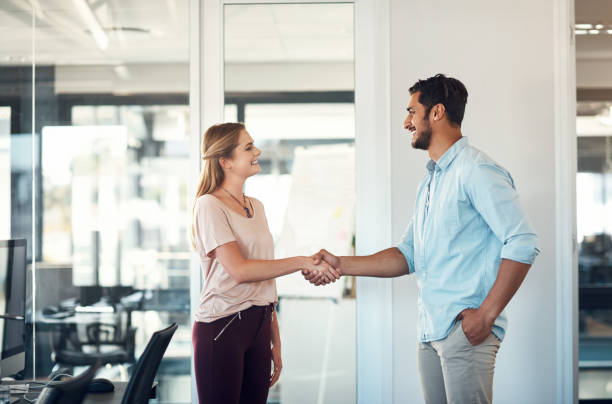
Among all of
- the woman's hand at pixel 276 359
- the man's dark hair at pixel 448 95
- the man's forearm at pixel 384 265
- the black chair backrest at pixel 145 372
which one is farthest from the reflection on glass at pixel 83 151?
the man's dark hair at pixel 448 95

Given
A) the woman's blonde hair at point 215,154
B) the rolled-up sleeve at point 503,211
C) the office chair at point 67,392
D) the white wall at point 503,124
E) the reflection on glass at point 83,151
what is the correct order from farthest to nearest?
1. the reflection on glass at point 83,151
2. the white wall at point 503,124
3. the woman's blonde hair at point 215,154
4. the rolled-up sleeve at point 503,211
5. the office chair at point 67,392

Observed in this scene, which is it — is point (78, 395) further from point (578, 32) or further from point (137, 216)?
point (578, 32)

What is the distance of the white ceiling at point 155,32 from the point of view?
3146 mm

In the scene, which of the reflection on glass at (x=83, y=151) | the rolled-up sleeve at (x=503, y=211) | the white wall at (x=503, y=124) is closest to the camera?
the rolled-up sleeve at (x=503, y=211)

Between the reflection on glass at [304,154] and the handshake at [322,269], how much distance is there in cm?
43

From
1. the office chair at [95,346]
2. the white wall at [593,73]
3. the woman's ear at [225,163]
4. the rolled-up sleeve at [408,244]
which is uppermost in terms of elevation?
the white wall at [593,73]

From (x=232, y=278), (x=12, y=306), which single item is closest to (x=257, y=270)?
(x=232, y=278)

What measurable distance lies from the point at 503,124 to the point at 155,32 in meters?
1.97

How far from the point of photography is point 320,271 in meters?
2.63

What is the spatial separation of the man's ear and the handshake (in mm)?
855

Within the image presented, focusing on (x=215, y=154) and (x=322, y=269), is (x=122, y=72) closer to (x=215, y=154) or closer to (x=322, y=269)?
(x=215, y=154)

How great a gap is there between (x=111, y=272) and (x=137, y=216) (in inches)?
15.0

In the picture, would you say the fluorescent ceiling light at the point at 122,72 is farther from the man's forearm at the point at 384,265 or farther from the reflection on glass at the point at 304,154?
the man's forearm at the point at 384,265

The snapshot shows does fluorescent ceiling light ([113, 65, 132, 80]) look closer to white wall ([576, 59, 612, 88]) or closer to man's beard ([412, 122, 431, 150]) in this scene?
man's beard ([412, 122, 431, 150])
